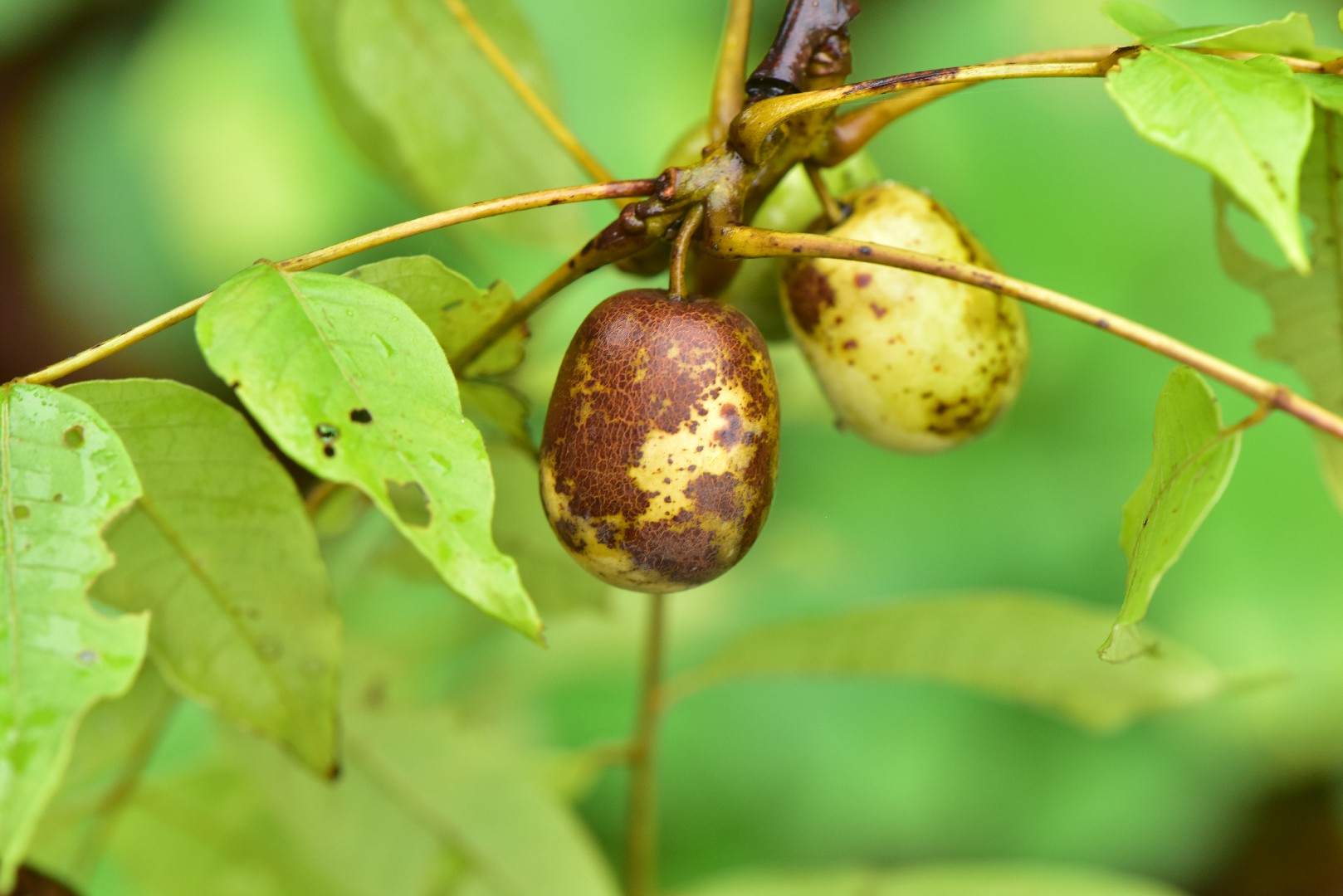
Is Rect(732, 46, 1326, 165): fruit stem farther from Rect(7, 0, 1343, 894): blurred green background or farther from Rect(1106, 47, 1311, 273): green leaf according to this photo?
Rect(7, 0, 1343, 894): blurred green background

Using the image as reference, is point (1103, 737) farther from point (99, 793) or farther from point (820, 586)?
point (99, 793)

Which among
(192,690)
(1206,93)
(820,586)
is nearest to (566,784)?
(192,690)

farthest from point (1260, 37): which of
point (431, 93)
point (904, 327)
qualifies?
point (431, 93)

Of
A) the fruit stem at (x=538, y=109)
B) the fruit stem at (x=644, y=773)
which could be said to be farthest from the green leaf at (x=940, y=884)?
the fruit stem at (x=538, y=109)

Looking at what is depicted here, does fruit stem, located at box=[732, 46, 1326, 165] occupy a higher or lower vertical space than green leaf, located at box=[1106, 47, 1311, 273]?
higher

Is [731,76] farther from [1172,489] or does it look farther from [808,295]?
[1172,489]

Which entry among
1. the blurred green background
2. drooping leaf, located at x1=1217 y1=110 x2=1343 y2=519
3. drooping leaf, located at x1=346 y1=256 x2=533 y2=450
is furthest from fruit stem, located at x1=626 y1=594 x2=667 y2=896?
the blurred green background
